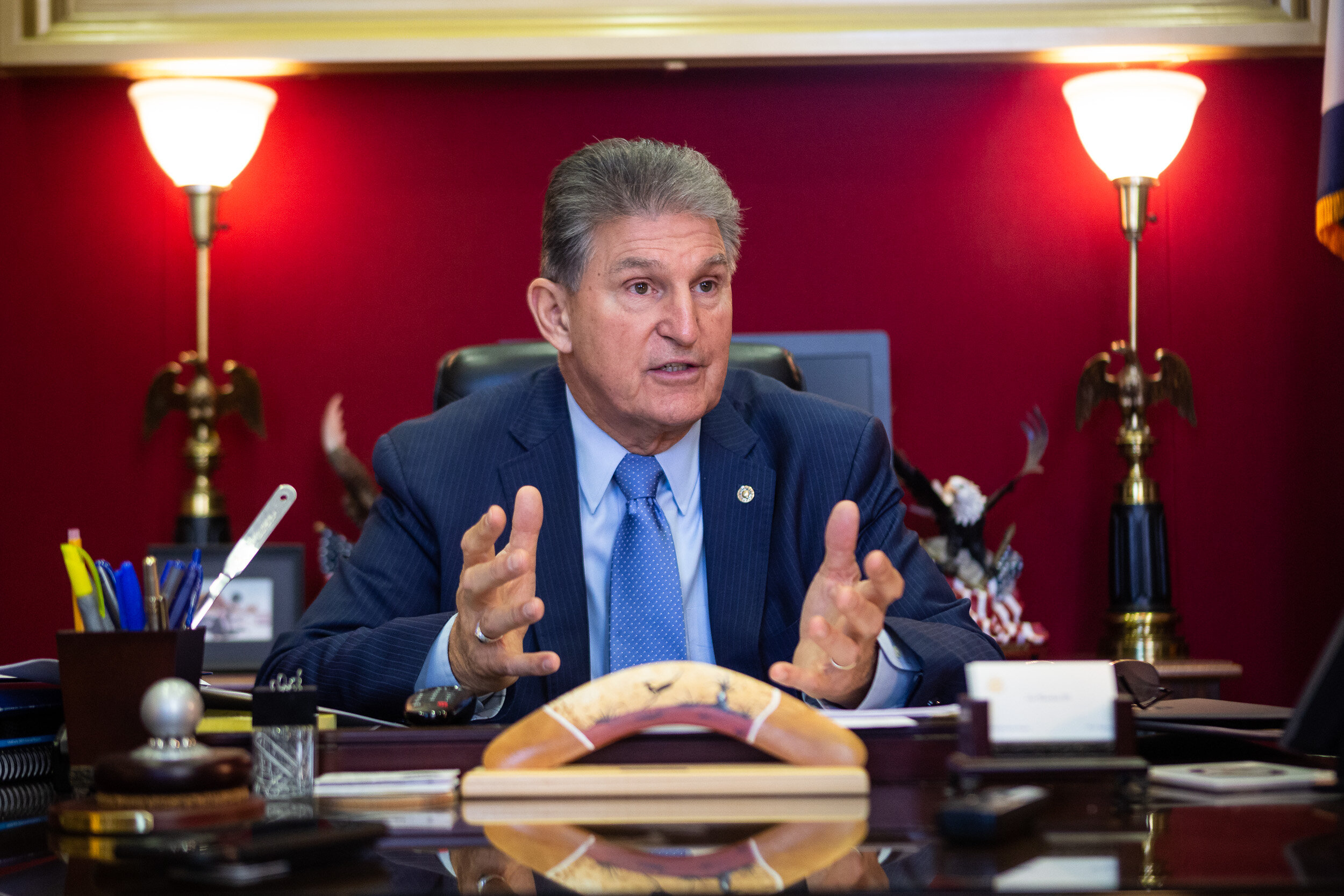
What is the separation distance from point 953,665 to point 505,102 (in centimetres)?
229

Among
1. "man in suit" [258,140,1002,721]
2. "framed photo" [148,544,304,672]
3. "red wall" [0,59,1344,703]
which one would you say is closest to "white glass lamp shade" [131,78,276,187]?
"red wall" [0,59,1344,703]

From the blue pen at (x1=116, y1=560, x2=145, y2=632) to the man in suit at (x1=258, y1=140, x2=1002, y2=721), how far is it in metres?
0.58

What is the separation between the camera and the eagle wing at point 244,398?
3086 millimetres

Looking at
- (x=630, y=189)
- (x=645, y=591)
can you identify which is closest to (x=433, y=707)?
(x=645, y=591)

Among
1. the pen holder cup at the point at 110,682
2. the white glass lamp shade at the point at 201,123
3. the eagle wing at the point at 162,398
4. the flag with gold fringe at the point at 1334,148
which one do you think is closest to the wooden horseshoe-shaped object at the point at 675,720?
the pen holder cup at the point at 110,682

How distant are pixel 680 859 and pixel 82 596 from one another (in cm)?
59

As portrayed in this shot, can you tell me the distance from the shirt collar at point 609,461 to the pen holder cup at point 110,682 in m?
0.93

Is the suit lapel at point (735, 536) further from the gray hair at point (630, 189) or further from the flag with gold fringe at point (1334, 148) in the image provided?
the flag with gold fringe at point (1334, 148)

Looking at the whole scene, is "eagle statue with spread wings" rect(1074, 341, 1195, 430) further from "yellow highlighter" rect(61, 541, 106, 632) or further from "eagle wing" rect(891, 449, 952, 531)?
"yellow highlighter" rect(61, 541, 106, 632)

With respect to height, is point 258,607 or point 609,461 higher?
point 609,461

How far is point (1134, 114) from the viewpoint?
9.32 ft

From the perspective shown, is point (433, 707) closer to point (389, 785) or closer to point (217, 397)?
point (389, 785)

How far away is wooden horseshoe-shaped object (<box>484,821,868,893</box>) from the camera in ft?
1.91

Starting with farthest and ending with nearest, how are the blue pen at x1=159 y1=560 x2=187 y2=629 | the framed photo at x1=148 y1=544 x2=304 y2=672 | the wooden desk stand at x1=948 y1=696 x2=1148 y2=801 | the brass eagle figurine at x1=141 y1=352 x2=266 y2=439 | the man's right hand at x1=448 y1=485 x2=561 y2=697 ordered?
the brass eagle figurine at x1=141 y1=352 x2=266 y2=439
the framed photo at x1=148 y1=544 x2=304 y2=672
the man's right hand at x1=448 y1=485 x2=561 y2=697
the blue pen at x1=159 y1=560 x2=187 y2=629
the wooden desk stand at x1=948 y1=696 x2=1148 y2=801
